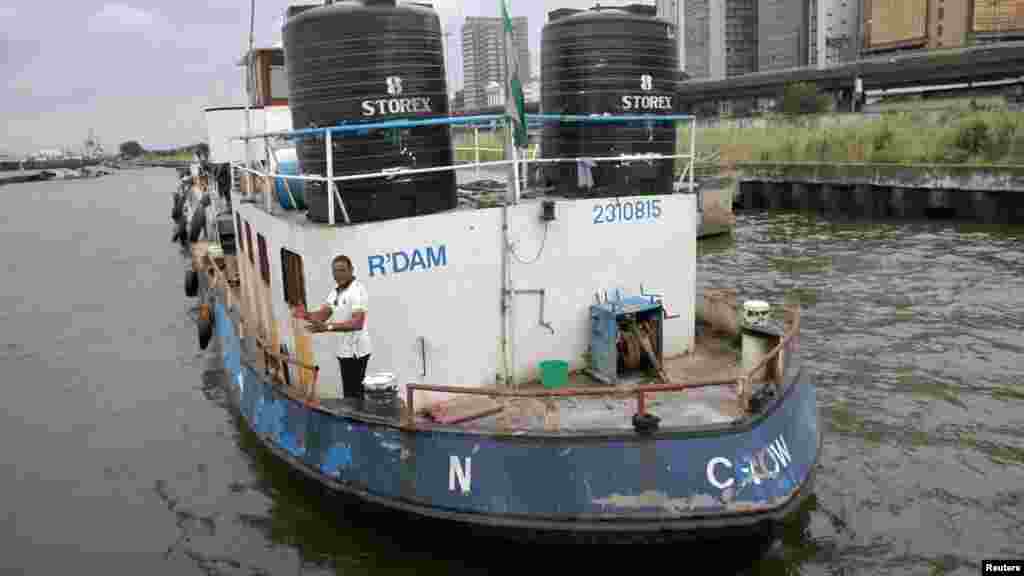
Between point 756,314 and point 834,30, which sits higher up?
point 834,30

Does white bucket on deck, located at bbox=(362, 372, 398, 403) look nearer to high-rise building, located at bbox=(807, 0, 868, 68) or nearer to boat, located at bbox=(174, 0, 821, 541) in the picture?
boat, located at bbox=(174, 0, 821, 541)

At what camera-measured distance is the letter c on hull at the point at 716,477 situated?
6.01 m

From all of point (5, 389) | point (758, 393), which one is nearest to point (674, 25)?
point (758, 393)

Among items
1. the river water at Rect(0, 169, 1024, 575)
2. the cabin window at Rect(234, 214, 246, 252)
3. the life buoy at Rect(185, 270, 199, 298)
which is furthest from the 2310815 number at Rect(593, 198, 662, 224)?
the life buoy at Rect(185, 270, 199, 298)

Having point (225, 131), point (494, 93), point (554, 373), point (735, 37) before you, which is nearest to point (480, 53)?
point (494, 93)

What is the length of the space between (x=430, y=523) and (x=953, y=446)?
22.6ft

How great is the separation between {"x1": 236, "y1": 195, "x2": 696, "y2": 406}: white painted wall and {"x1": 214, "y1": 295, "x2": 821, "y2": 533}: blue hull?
0.97m

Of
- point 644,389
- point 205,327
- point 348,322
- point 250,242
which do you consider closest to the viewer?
point 644,389

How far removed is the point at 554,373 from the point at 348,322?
2195 millimetres

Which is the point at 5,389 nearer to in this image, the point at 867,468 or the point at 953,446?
the point at 867,468

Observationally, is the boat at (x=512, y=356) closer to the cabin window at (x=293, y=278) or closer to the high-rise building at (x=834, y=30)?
the cabin window at (x=293, y=278)

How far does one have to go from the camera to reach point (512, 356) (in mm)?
7930

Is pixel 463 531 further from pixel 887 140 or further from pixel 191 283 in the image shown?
pixel 887 140

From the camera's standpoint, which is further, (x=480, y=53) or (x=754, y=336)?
(x=480, y=53)
